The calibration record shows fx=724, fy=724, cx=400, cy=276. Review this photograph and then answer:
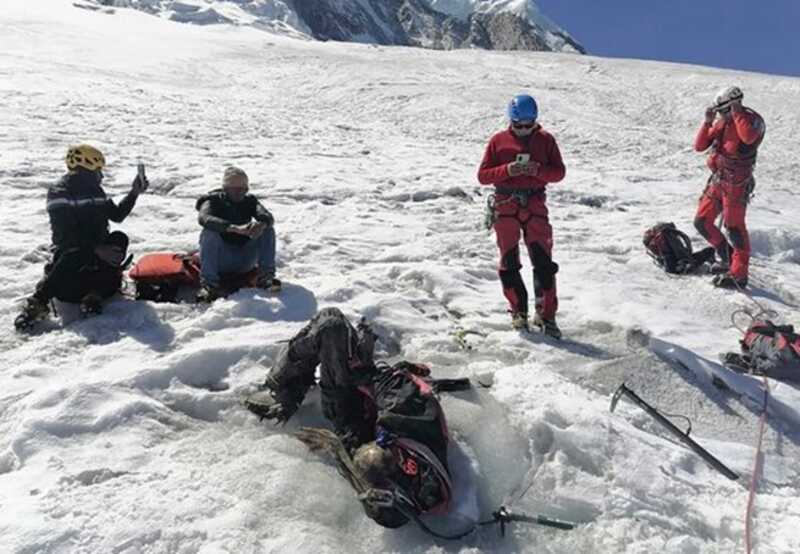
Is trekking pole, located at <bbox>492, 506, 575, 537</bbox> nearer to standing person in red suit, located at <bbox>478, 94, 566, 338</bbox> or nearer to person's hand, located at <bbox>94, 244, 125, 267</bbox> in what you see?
standing person in red suit, located at <bbox>478, 94, 566, 338</bbox>

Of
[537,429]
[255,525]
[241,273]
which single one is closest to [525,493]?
[537,429]

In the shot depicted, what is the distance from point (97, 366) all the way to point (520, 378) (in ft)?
10.4

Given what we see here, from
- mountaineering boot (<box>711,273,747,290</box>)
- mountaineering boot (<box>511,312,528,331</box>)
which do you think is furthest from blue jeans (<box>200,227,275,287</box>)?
mountaineering boot (<box>711,273,747,290</box>)

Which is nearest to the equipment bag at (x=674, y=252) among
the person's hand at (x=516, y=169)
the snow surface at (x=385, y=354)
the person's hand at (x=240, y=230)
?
the snow surface at (x=385, y=354)

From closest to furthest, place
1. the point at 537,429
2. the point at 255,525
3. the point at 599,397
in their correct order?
the point at 255,525 → the point at 537,429 → the point at 599,397

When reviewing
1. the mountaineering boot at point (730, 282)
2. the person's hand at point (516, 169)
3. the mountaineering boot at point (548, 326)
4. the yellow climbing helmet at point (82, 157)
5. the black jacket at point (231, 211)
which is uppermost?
the person's hand at point (516, 169)

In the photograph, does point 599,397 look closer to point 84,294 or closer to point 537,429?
point 537,429

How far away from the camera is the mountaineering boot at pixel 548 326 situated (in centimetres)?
644

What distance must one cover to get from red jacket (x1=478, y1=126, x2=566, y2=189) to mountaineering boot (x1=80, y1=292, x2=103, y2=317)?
140 inches

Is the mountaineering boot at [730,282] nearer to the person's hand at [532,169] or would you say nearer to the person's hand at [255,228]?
the person's hand at [532,169]

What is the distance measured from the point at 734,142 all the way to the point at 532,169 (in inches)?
136

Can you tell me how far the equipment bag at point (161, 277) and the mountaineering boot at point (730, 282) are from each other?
5.70 metres

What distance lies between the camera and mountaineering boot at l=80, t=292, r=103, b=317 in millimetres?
6352

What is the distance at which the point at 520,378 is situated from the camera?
532 cm
